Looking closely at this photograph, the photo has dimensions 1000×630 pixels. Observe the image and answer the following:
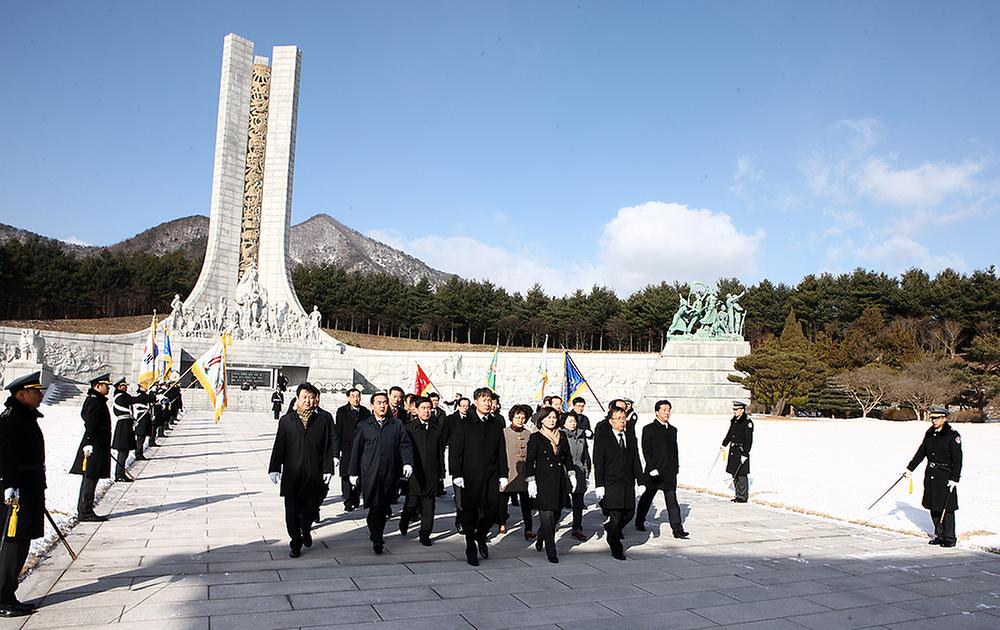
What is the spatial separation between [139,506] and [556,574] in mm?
5240

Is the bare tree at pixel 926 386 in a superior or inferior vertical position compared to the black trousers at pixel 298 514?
superior

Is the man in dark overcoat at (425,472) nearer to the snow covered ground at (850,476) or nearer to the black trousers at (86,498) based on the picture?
the black trousers at (86,498)

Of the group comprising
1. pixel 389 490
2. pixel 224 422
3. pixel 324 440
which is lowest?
pixel 224 422

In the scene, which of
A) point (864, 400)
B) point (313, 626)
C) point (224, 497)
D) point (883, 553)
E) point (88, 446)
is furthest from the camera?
point (864, 400)

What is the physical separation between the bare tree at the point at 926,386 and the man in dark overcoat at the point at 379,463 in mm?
30862

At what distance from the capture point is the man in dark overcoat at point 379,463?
19.8 feet

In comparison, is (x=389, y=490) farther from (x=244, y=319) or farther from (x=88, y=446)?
(x=244, y=319)

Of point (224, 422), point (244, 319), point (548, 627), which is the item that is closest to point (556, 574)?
point (548, 627)

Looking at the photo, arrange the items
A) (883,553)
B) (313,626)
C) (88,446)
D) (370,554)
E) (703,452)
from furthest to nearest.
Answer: (703,452), (88,446), (883,553), (370,554), (313,626)

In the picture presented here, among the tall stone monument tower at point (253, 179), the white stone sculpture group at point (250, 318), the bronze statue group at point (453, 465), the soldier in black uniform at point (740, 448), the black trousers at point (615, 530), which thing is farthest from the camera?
the tall stone monument tower at point (253, 179)

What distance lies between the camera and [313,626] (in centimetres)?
405

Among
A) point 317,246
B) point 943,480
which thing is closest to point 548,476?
point 943,480

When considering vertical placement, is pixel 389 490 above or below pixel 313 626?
above

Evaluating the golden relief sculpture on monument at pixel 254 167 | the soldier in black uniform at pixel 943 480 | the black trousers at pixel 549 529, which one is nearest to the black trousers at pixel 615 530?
the black trousers at pixel 549 529
